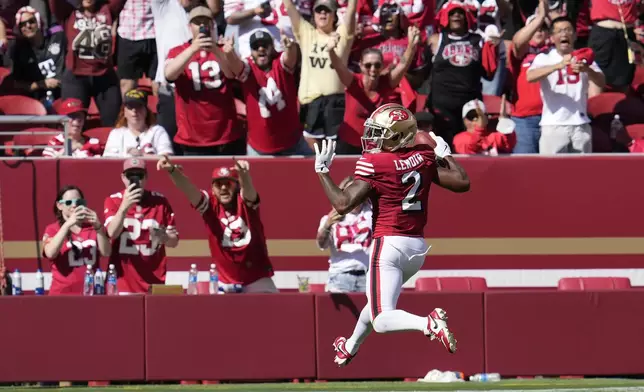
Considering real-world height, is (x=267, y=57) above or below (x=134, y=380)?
above

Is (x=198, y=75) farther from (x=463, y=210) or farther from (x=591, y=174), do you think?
(x=591, y=174)

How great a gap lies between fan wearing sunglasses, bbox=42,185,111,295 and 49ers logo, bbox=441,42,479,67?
4556mm

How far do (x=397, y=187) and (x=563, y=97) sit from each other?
18.1ft

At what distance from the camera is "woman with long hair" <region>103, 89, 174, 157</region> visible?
13297mm

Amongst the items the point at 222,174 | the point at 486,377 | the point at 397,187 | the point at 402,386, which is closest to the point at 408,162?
the point at 397,187

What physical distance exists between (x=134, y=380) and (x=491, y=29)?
6.03 m

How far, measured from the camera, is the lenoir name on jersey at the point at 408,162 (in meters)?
8.79

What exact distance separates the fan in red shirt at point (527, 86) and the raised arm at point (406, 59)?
1.44 m

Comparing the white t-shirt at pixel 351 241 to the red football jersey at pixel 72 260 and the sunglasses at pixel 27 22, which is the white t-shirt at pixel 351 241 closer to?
the red football jersey at pixel 72 260

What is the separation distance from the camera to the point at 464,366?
38.9 ft

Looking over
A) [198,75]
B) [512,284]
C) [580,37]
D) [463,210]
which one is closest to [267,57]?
[198,75]

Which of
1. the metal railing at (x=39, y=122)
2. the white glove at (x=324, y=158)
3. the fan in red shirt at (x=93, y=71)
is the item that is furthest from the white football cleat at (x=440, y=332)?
the fan in red shirt at (x=93, y=71)

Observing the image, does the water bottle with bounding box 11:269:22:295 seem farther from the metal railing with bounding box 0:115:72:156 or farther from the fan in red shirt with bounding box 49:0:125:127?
the fan in red shirt with bounding box 49:0:125:127

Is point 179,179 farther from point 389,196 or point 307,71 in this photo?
point 389,196
